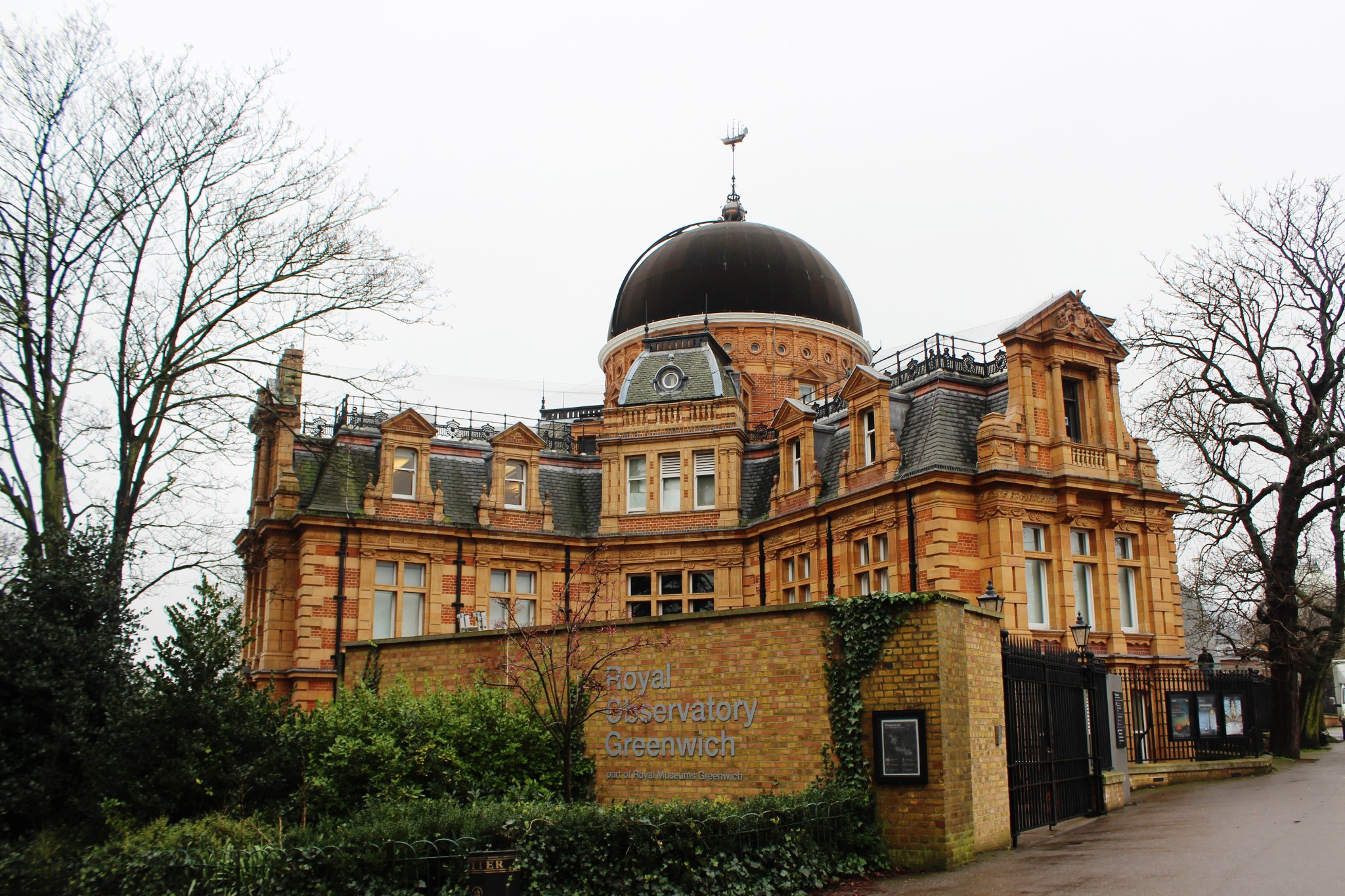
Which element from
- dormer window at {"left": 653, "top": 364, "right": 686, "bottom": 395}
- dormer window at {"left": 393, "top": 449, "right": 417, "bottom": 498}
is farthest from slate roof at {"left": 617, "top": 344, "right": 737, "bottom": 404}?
dormer window at {"left": 393, "top": 449, "right": 417, "bottom": 498}

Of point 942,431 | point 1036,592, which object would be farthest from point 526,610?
point 1036,592

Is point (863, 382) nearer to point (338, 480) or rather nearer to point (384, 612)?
point (384, 612)

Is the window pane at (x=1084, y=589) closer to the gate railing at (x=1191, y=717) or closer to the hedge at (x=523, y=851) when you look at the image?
the gate railing at (x=1191, y=717)

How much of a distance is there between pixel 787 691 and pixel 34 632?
33.0 feet

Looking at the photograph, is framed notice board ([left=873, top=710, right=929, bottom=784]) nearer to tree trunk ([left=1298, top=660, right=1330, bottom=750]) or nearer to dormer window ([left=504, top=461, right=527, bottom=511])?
dormer window ([left=504, top=461, right=527, bottom=511])

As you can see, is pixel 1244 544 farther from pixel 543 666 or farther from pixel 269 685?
pixel 269 685

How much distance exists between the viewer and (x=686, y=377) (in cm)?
3522

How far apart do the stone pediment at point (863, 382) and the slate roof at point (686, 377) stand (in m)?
5.08

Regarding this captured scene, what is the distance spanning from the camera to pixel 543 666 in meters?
18.4

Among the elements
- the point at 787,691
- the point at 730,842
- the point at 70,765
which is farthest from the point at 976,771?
the point at 70,765

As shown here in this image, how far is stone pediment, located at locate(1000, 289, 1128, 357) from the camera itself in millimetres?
28000

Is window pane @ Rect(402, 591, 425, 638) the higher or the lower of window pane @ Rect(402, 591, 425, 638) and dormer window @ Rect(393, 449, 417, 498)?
the lower

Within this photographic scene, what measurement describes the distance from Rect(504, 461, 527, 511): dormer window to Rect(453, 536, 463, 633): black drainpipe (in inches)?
83.7

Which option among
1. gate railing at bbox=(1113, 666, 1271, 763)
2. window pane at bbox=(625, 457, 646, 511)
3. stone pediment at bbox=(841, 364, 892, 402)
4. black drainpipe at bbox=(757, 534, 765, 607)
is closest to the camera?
gate railing at bbox=(1113, 666, 1271, 763)
